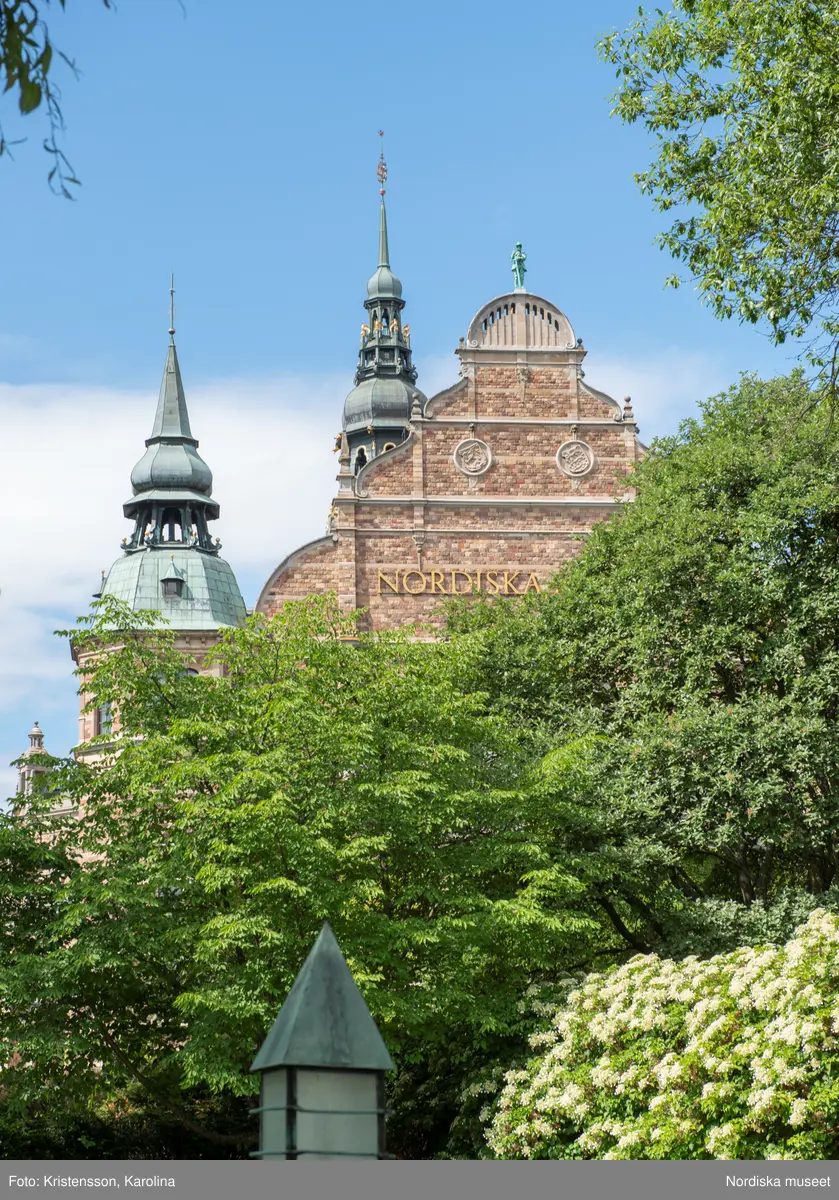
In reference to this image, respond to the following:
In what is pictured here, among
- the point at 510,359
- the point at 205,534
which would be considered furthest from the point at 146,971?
the point at 205,534

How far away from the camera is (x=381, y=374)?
74125mm

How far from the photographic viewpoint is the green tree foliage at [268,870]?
2248 centimetres

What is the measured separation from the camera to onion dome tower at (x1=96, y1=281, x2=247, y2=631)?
5744 centimetres

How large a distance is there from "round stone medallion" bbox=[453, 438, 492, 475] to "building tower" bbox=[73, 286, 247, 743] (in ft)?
48.6

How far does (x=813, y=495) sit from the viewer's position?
86.6 ft

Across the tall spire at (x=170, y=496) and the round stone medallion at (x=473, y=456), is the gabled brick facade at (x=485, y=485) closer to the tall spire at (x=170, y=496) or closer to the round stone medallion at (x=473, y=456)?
the round stone medallion at (x=473, y=456)

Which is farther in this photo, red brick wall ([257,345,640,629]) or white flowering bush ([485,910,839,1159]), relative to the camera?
red brick wall ([257,345,640,629])

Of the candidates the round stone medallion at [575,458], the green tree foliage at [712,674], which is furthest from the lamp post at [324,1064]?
the round stone medallion at [575,458]

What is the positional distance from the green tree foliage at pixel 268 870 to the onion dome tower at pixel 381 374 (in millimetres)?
46181

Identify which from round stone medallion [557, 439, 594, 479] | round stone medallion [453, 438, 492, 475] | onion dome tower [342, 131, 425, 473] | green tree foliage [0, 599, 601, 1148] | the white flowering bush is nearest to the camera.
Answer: the white flowering bush

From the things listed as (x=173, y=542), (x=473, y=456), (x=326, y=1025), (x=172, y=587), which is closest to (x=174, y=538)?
(x=173, y=542)

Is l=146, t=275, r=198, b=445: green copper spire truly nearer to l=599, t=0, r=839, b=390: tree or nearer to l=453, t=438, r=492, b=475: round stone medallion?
l=453, t=438, r=492, b=475: round stone medallion

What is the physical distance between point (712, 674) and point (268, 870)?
29.8 ft

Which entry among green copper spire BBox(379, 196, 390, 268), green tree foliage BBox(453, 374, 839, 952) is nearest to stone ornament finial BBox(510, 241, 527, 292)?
green tree foliage BBox(453, 374, 839, 952)
